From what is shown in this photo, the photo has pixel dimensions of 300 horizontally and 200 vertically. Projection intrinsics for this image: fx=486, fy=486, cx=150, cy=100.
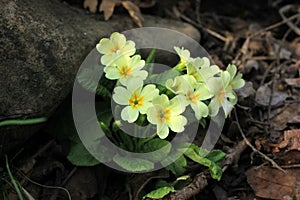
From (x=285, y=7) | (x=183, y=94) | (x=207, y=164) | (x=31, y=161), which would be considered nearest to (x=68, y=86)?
(x=31, y=161)

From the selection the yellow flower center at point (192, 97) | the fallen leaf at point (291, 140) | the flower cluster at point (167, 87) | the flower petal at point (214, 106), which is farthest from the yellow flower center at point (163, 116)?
the fallen leaf at point (291, 140)

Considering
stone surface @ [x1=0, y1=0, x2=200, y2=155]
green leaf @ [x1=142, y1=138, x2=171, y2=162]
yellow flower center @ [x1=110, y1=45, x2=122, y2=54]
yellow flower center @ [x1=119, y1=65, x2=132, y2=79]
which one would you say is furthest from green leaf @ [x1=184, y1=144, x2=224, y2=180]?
stone surface @ [x1=0, y1=0, x2=200, y2=155]

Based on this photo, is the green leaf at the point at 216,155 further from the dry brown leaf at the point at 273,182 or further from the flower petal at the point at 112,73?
the flower petal at the point at 112,73

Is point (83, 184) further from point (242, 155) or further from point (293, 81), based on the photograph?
point (293, 81)

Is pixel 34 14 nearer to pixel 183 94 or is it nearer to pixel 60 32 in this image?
pixel 60 32

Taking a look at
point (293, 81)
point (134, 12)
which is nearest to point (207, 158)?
point (293, 81)

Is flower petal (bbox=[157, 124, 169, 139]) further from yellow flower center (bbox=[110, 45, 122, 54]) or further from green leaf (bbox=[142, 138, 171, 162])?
yellow flower center (bbox=[110, 45, 122, 54])

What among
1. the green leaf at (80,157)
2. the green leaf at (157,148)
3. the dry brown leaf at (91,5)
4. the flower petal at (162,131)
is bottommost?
the green leaf at (80,157)
